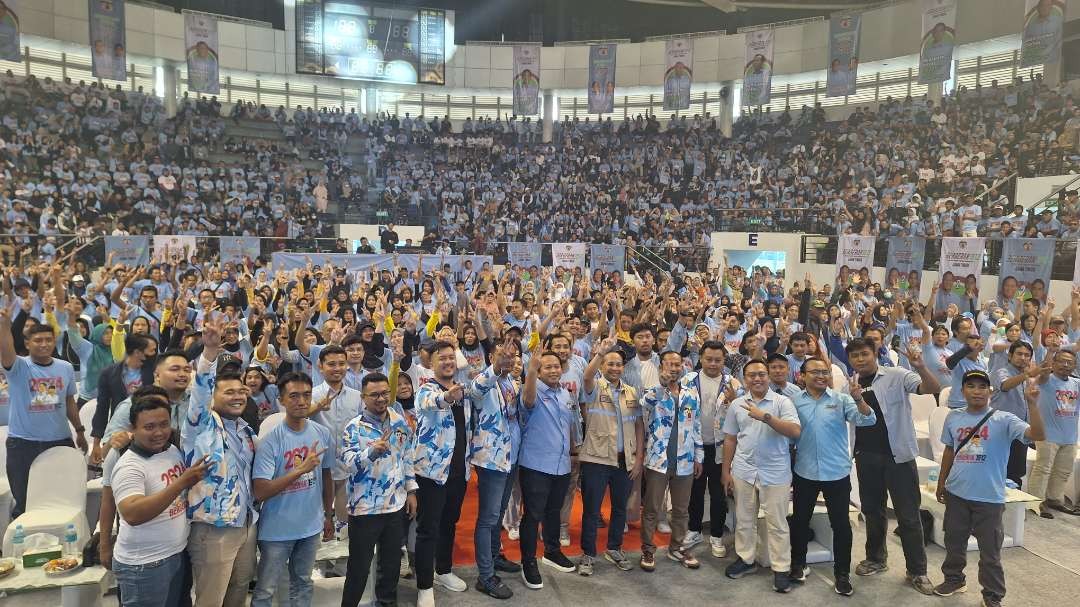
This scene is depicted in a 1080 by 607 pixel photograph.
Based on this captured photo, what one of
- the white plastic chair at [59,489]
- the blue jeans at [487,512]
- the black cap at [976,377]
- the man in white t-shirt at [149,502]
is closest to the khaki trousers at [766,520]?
the black cap at [976,377]

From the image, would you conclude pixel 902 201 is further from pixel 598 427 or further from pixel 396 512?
pixel 396 512

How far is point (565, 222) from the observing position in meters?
24.6

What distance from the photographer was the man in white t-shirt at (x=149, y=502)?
3395mm

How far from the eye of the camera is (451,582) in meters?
5.25

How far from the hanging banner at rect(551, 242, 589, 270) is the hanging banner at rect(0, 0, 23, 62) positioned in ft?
54.5

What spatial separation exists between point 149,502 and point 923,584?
5.51 meters

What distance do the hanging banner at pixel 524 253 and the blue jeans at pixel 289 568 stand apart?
1425 cm

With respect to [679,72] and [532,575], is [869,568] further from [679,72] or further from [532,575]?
[679,72]

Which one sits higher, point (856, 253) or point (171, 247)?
point (856, 253)

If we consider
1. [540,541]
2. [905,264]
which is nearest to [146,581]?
[540,541]

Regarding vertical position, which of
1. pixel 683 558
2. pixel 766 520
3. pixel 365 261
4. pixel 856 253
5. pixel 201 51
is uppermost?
pixel 201 51

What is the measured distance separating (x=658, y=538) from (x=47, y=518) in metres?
5.08

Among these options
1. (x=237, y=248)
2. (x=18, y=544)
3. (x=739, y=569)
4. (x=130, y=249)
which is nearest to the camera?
(x=18, y=544)

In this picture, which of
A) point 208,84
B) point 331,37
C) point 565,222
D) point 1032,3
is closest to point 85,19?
point 208,84
